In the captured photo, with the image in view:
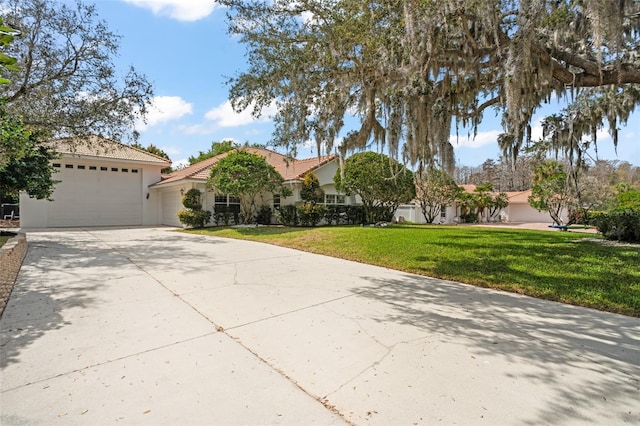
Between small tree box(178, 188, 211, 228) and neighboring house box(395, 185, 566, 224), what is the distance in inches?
583

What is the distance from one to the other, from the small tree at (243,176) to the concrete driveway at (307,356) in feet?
30.2

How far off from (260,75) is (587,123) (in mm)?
8948

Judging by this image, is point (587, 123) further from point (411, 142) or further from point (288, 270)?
point (288, 270)

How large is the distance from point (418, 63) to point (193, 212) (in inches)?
514

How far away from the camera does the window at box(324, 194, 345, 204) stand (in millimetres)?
18469

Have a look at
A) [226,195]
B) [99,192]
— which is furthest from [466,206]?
[99,192]

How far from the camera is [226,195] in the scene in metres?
17.5

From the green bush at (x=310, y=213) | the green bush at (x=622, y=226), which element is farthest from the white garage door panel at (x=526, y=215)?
the green bush at (x=310, y=213)

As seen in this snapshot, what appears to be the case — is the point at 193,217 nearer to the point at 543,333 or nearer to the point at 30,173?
the point at 30,173

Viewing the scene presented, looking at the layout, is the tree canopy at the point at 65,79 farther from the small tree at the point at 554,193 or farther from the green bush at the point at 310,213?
the small tree at the point at 554,193

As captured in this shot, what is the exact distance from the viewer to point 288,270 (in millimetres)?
6793

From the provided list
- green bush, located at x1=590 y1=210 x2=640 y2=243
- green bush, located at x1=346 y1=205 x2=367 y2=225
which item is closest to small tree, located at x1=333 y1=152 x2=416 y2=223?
green bush, located at x1=346 y1=205 x2=367 y2=225

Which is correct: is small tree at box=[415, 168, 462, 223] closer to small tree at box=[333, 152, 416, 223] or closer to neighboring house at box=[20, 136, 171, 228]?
small tree at box=[333, 152, 416, 223]

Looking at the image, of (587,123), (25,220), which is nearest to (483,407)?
(587,123)
